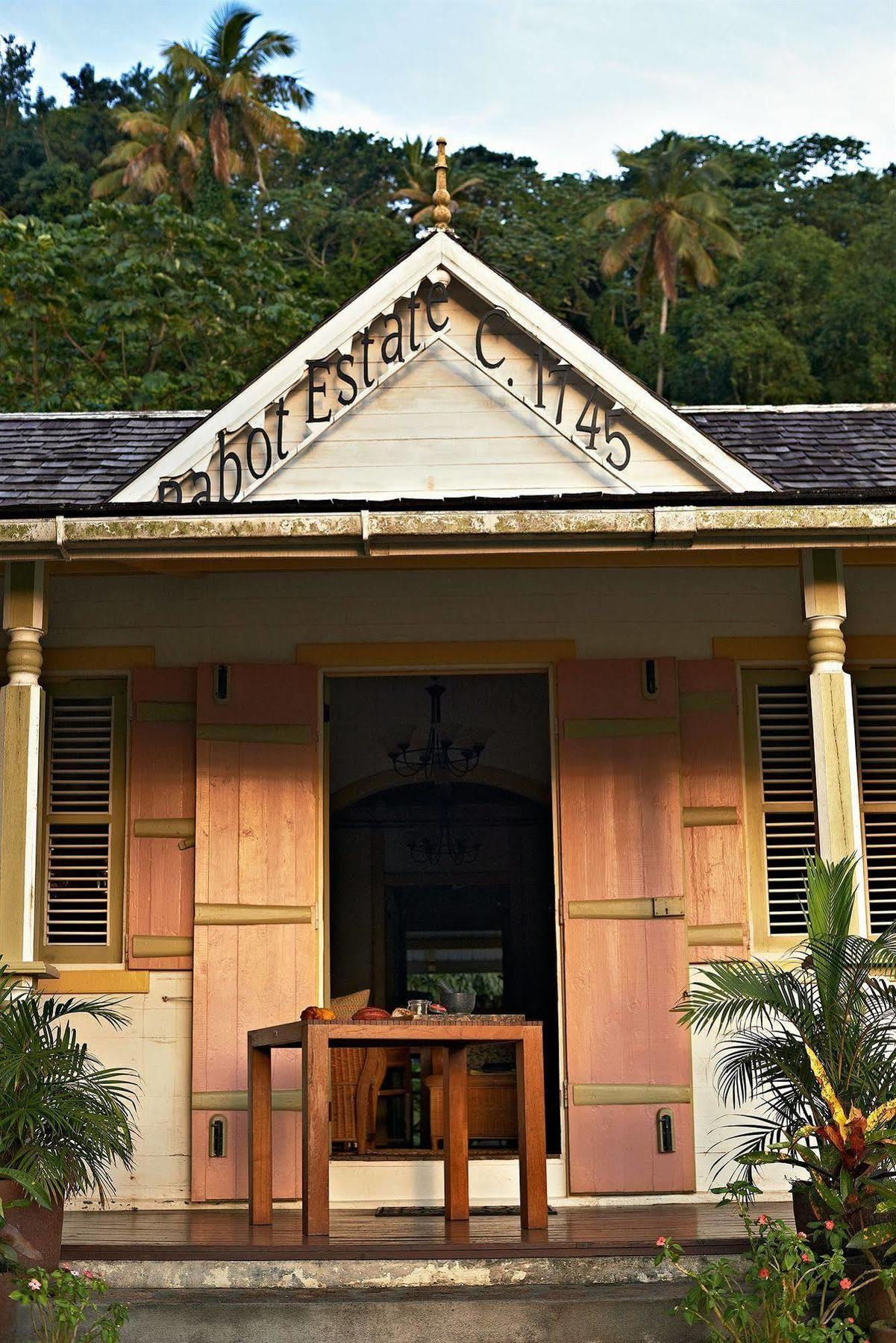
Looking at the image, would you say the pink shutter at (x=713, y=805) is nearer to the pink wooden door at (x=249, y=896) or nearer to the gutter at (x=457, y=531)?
A: the gutter at (x=457, y=531)

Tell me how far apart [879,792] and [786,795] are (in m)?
0.46

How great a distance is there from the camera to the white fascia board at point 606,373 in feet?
24.0

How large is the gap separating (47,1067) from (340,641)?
3.12m

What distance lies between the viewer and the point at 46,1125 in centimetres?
514

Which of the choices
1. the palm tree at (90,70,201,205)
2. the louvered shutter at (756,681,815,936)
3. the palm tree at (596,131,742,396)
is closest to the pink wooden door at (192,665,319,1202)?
the louvered shutter at (756,681,815,936)

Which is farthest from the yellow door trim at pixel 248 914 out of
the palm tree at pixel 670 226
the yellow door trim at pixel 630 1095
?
the palm tree at pixel 670 226

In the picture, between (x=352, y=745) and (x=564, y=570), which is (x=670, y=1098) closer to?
(x=564, y=570)

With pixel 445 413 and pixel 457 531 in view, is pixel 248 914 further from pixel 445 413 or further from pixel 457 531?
pixel 445 413

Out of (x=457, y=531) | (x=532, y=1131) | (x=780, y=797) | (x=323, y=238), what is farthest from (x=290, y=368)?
(x=323, y=238)

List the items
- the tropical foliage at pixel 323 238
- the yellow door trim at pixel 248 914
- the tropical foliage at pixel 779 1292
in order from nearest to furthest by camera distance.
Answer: the tropical foliage at pixel 779 1292
the yellow door trim at pixel 248 914
the tropical foliage at pixel 323 238

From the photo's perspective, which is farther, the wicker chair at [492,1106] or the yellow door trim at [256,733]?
the wicker chair at [492,1106]

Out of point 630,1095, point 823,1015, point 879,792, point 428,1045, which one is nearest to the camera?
point 823,1015

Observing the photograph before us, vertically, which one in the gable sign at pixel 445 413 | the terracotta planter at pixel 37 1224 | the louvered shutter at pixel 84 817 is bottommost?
the terracotta planter at pixel 37 1224

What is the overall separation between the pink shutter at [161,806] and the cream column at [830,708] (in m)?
2.94
